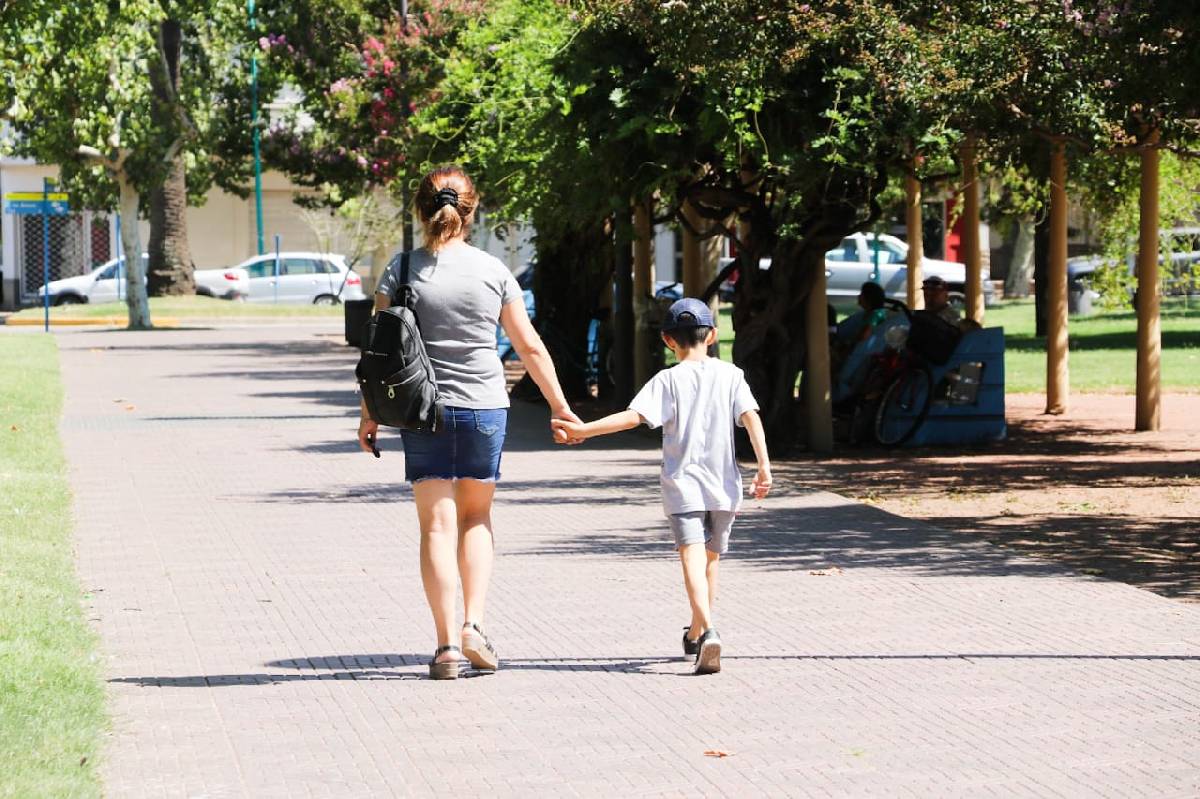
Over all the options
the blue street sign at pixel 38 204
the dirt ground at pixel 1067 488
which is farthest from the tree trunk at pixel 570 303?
the blue street sign at pixel 38 204

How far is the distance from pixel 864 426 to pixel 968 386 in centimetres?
87

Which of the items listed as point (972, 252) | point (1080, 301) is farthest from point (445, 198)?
point (1080, 301)

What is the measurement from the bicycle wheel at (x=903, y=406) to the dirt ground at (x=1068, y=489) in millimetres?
210

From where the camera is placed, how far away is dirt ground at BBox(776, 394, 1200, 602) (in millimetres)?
9874

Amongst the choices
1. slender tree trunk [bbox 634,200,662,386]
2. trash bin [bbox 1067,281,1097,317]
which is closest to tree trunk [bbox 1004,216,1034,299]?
trash bin [bbox 1067,281,1097,317]

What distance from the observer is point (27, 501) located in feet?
37.2

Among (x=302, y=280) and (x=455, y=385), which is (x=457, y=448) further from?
(x=302, y=280)

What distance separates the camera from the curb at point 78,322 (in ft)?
129

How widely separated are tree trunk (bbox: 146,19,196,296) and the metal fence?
9.40 m

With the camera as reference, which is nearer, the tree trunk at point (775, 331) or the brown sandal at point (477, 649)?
the brown sandal at point (477, 649)

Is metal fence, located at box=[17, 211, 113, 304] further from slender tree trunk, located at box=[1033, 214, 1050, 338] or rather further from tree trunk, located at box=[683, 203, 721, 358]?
tree trunk, located at box=[683, 203, 721, 358]

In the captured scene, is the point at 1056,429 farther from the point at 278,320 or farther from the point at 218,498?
the point at 278,320

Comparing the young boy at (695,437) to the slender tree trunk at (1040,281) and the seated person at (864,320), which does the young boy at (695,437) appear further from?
the slender tree trunk at (1040,281)

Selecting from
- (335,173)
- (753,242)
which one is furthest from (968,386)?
(335,173)
